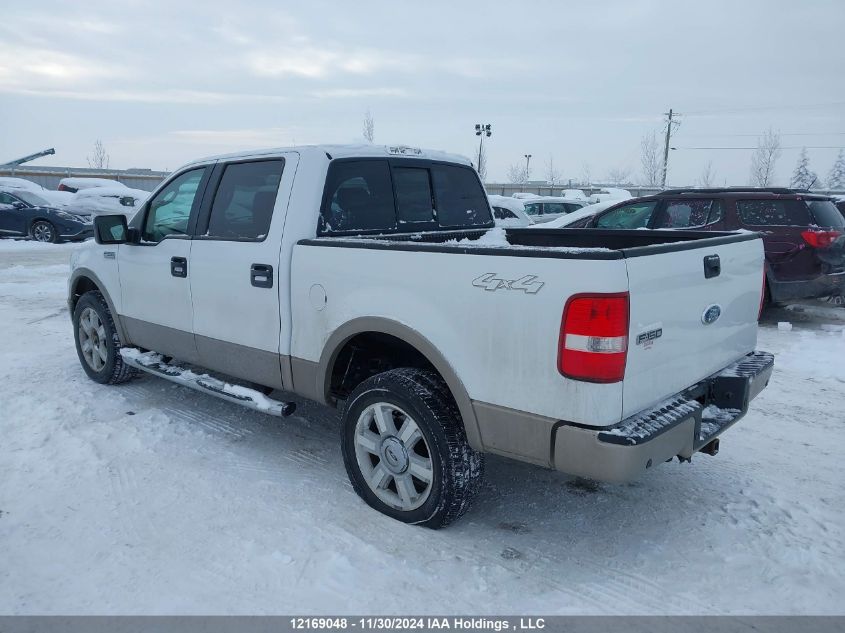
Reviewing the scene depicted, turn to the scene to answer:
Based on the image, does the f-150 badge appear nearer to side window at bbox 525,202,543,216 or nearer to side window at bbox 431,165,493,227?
side window at bbox 431,165,493,227

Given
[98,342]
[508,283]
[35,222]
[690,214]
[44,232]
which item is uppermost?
[508,283]

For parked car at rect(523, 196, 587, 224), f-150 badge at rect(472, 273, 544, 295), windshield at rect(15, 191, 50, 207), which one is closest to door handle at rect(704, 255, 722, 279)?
f-150 badge at rect(472, 273, 544, 295)

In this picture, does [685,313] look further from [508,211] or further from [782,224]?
[508,211]

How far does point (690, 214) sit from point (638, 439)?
734 cm

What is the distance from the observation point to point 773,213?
847cm

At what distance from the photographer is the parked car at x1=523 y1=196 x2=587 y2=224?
20938 mm

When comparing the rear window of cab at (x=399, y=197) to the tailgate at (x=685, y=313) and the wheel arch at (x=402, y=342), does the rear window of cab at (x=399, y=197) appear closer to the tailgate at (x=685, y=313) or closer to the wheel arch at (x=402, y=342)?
the wheel arch at (x=402, y=342)

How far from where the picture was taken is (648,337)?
112 inches

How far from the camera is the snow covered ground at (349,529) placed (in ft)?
9.57

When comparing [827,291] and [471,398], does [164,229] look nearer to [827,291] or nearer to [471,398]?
[471,398]

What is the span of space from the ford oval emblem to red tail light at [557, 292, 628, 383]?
2.66 feet

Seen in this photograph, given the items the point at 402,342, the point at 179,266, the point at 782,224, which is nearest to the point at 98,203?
the point at 179,266

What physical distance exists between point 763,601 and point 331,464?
8.41ft

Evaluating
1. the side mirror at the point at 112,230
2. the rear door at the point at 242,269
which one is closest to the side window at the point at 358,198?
the rear door at the point at 242,269
